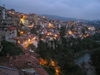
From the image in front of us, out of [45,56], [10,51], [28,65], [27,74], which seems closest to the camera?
[27,74]

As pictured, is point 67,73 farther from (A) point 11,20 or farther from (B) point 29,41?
(A) point 11,20

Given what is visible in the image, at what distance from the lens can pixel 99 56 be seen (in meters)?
17.0

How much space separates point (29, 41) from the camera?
14742 millimetres

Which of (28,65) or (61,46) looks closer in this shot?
(28,65)

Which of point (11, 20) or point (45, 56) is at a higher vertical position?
point (11, 20)

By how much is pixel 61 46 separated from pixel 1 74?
19.6 meters

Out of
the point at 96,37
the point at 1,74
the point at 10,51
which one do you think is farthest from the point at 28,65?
the point at 96,37

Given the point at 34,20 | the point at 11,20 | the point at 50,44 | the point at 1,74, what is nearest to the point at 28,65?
the point at 1,74

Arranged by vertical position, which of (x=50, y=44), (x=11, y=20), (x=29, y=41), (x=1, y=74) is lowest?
(x=50, y=44)

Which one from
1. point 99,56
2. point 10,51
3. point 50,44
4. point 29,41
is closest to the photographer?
point 10,51

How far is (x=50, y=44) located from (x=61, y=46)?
12.8ft

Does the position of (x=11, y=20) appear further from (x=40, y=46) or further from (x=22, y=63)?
(x=22, y=63)

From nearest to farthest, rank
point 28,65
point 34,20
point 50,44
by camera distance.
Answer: point 28,65 → point 50,44 → point 34,20

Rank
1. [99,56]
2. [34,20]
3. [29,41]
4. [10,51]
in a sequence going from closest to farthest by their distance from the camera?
[10,51], [29,41], [99,56], [34,20]
